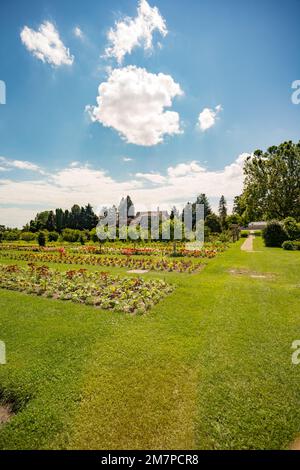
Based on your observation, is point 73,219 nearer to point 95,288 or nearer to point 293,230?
point 293,230

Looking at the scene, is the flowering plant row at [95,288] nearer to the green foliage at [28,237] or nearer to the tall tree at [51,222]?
the green foliage at [28,237]

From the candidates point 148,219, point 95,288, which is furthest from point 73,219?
point 95,288

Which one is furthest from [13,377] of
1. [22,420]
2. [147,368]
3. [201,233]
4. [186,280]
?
[201,233]

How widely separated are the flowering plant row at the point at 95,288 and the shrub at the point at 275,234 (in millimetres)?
18460

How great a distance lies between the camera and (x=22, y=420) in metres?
3.17

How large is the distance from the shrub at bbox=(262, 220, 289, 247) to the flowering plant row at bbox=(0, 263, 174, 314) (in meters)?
18.5

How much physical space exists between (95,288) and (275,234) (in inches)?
816

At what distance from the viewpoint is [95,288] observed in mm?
9188

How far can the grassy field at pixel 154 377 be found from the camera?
115 inches

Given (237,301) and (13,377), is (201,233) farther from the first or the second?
(13,377)
